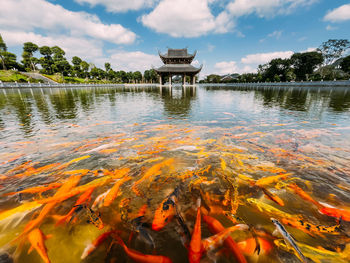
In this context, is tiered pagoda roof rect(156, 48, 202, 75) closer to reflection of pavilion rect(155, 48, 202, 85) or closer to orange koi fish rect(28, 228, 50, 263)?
reflection of pavilion rect(155, 48, 202, 85)

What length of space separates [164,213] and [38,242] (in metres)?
1.48

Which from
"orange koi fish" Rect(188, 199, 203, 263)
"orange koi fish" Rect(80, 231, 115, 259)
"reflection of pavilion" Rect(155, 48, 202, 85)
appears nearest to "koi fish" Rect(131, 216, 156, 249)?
"orange koi fish" Rect(80, 231, 115, 259)

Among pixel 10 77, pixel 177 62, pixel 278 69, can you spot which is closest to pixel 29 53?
pixel 10 77

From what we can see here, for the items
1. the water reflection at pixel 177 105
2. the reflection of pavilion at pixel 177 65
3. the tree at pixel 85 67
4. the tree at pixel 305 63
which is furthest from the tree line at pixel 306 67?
the tree at pixel 85 67

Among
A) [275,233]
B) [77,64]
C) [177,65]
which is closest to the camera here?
[275,233]

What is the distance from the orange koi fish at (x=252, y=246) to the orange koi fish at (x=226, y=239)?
0.18ft

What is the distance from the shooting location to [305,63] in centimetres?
5350

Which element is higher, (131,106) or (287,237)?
(131,106)

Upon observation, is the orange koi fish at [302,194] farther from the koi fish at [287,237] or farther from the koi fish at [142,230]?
the koi fish at [142,230]

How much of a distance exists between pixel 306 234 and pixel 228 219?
890 mm

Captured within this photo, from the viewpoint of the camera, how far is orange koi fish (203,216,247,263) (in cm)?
140

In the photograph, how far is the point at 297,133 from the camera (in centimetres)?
504

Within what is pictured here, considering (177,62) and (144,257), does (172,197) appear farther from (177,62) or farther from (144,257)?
(177,62)


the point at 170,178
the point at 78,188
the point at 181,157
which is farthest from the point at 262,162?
the point at 78,188
